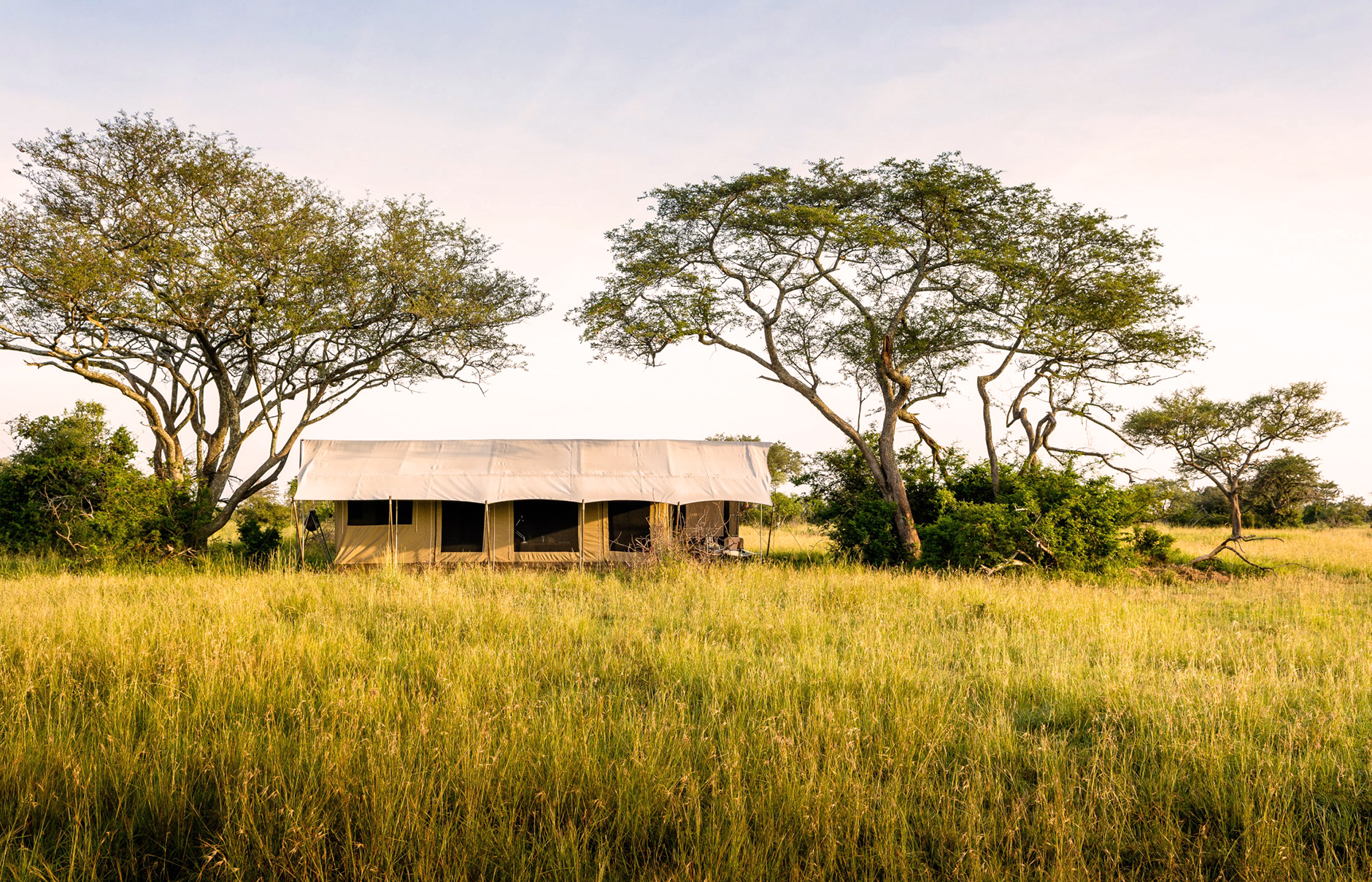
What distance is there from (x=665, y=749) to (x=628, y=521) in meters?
12.1

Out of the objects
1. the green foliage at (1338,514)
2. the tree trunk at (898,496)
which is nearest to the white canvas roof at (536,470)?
the tree trunk at (898,496)

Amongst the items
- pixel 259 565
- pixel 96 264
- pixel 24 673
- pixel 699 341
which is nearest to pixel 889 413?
pixel 699 341

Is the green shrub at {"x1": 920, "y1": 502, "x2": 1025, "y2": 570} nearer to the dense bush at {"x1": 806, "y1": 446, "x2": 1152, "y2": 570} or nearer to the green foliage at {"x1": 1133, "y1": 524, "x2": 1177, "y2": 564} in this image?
the dense bush at {"x1": 806, "y1": 446, "x2": 1152, "y2": 570}

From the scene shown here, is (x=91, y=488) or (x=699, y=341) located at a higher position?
(x=699, y=341)

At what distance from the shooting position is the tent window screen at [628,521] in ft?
50.6

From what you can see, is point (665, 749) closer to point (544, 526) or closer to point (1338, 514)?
point (544, 526)

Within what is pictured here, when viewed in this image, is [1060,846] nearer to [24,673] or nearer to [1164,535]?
[24,673]

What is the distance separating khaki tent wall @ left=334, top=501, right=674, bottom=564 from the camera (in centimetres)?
1487

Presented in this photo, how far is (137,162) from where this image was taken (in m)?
13.4

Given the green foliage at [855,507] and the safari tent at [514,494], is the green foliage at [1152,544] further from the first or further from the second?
the safari tent at [514,494]

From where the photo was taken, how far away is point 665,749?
11.3 feet

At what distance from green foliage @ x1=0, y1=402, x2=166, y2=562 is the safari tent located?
259 centimetres

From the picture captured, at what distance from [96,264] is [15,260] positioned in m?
2.09

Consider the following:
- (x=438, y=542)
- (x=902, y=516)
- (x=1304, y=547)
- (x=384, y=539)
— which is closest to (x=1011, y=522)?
(x=902, y=516)
